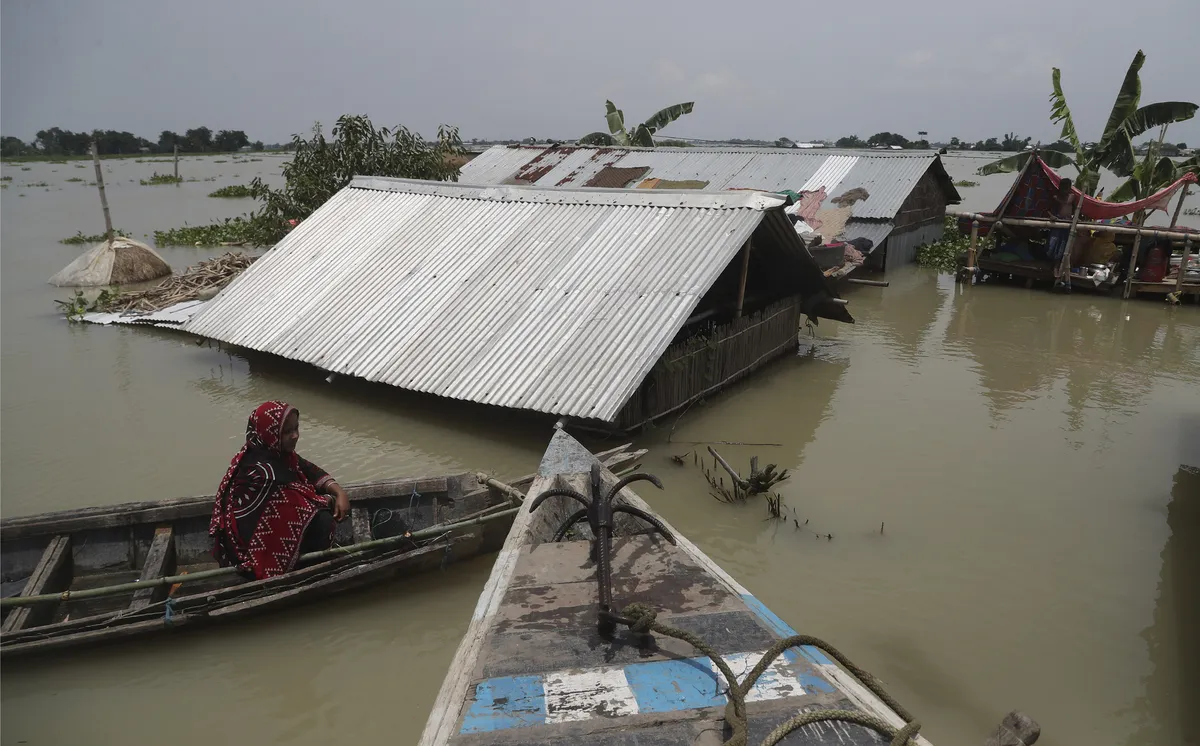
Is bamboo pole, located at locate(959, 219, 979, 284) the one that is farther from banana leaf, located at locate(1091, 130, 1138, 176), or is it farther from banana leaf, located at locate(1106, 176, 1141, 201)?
banana leaf, located at locate(1106, 176, 1141, 201)

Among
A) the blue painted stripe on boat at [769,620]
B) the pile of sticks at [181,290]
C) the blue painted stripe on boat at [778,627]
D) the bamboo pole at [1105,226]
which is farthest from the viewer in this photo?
the bamboo pole at [1105,226]

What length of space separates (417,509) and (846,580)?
12.2 feet

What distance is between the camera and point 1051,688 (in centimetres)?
479

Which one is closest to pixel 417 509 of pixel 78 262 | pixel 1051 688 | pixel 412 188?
pixel 1051 688

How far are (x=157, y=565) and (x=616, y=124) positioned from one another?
25.0 meters

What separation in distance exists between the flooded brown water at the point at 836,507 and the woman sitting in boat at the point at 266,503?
1.74 feet

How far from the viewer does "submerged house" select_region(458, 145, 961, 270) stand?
18.5 m

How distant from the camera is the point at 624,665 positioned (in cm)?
279

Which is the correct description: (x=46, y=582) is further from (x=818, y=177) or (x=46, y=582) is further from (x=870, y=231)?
(x=818, y=177)

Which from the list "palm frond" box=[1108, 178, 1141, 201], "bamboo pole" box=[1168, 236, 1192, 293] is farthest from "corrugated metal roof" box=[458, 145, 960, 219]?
"bamboo pole" box=[1168, 236, 1192, 293]

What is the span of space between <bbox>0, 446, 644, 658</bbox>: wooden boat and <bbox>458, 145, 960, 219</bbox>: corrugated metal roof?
13570mm

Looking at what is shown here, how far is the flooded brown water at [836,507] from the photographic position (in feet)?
15.6

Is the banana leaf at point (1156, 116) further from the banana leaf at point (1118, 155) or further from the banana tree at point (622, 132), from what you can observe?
the banana tree at point (622, 132)

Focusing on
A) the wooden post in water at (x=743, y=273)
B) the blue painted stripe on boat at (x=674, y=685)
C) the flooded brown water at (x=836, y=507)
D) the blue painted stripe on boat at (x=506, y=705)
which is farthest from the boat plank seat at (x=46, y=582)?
the wooden post in water at (x=743, y=273)
